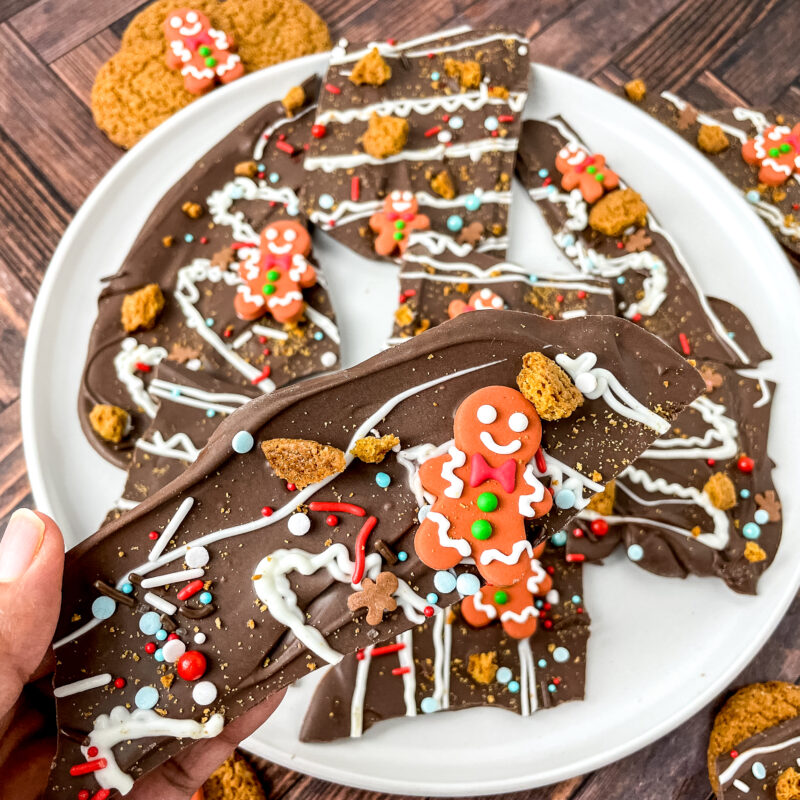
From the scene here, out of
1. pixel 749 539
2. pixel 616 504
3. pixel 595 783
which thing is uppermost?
pixel 616 504

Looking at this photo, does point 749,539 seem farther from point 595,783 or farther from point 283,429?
point 283,429

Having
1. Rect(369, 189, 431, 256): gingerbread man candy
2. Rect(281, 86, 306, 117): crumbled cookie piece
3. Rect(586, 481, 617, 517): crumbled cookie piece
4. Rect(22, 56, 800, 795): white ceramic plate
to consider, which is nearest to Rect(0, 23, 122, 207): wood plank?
Rect(22, 56, 800, 795): white ceramic plate

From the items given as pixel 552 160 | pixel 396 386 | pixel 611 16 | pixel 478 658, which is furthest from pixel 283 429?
pixel 611 16

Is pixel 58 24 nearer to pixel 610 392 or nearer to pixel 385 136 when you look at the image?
pixel 385 136

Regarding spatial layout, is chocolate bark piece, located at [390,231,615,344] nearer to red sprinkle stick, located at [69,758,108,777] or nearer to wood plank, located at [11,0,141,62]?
red sprinkle stick, located at [69,758,108,777]

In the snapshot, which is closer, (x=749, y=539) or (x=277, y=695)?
(x=277, y=695)

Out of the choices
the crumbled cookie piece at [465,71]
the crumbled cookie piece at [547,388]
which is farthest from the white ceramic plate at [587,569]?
the crumbled cookie piece at [547,388]

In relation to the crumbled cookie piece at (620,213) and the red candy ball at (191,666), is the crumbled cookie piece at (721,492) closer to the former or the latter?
the crumbled cookie piece at (620,213)

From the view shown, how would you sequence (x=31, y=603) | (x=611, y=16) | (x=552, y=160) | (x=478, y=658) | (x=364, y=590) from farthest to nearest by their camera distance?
(x=611, y=16) < (x=552, y=160) < (x=478, y=658) < (x=364, y=590) < (x=31, y=603)
